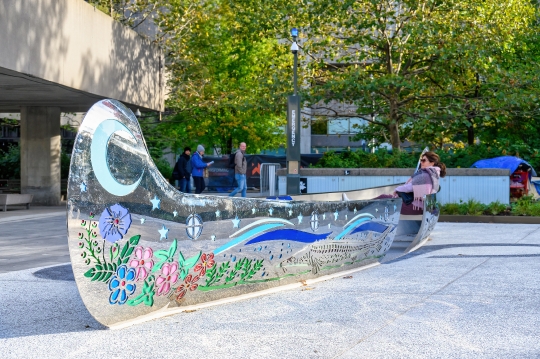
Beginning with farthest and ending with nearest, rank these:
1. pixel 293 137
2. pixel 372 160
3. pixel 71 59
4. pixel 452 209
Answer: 1. pixel 372 160
2. pixel 293 137
3. pixel 452 209
4. pixel 71 59

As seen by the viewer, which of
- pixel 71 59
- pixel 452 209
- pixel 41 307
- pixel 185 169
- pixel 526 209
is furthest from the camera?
pixel 185 169

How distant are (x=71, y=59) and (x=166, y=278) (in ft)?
42.9

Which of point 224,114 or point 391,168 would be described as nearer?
point 391,168

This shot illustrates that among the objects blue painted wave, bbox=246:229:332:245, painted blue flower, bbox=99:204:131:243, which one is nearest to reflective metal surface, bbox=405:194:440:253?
blue painted wave, bbox=246:229:332:245

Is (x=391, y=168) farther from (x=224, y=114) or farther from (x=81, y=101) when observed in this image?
(x=224, y=114)

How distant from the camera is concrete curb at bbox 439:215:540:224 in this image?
18281mm

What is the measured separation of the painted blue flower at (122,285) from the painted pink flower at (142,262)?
49 millimetres

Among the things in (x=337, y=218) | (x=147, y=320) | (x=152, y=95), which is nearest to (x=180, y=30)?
(x=152, y=95)

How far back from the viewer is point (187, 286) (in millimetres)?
6652

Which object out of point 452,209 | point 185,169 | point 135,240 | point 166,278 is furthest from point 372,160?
point 135,240

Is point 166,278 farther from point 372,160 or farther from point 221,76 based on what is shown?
point 221,76

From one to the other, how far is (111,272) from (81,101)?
58.5 feet

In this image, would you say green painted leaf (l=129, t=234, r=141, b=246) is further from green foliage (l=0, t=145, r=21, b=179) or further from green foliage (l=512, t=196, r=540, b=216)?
green foliage (l=0, t=145, r=21, b=179)

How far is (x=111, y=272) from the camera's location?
588 cm
